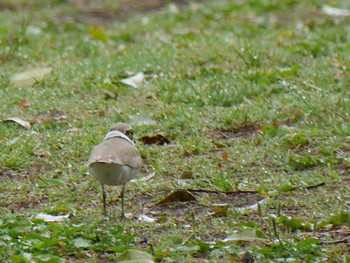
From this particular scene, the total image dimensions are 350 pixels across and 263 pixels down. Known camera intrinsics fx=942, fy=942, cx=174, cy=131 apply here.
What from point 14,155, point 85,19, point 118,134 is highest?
point 118,134

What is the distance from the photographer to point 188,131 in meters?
7.35

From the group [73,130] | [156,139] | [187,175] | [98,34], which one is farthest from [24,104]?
[98,34]

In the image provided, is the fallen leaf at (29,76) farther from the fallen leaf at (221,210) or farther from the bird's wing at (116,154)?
the fallen leaf at (221,210)

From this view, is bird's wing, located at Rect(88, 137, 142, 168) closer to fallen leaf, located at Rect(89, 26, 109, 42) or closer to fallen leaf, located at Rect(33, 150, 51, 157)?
fallen leaf, located at Rect(33, 150, 51, 157)

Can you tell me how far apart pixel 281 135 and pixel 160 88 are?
1605 millimetres

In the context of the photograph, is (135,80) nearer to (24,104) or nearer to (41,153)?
(24,104)

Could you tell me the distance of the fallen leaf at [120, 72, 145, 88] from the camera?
858 cm

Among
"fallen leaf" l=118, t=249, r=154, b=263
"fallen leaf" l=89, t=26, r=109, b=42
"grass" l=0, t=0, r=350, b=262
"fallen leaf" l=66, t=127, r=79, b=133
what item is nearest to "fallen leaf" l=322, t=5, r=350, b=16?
"grass" l=0, t=0, r=350, b=262

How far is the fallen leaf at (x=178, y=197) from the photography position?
5.90 meters

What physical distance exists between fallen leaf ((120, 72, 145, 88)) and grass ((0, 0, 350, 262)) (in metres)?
0.09

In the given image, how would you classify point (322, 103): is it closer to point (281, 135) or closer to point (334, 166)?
point (281, 135)

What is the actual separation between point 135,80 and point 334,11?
3.92 m

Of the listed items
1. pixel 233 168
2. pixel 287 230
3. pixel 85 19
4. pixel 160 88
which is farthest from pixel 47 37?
pixel 287 230

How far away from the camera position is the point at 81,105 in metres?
8.05
